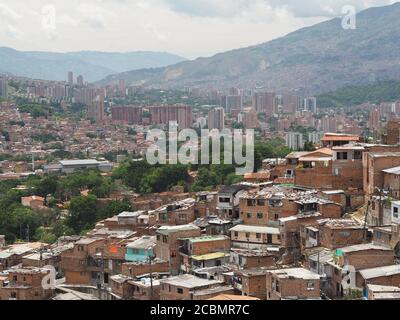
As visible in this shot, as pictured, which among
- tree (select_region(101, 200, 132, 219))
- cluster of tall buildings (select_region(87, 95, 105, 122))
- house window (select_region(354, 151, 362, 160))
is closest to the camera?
house window (select_region(354, 151, 362, 160))

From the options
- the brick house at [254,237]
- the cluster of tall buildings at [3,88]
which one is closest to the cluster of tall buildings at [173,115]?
the cluster of tall buildings at [3,88]

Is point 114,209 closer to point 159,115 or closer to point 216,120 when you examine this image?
point 216,120

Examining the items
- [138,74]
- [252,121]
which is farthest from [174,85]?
[252,121]

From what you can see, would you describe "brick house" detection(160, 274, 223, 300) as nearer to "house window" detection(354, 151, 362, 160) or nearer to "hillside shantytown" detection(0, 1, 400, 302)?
"hillside shantytown" detection(0, 1, 400, 302)

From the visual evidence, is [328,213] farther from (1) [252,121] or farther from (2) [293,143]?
(1) [252,121]

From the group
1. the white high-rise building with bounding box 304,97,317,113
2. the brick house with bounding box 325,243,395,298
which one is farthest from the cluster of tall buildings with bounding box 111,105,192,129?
the brick house with bounding box 325,243,395,298

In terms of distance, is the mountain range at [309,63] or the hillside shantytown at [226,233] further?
the mountain range at [309,63]

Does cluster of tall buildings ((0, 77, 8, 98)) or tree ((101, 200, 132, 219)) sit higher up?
cluster of tall buildings ((0, 77, 8, 98))

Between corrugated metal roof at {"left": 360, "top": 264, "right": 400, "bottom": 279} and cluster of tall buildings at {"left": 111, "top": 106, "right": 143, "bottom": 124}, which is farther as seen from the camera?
cluster of tall buildings at {"left": 111, "top": 106, "right": 143, "bottom": 124}

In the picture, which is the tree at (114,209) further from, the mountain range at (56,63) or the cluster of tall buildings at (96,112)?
the mountain range at (56,63)
